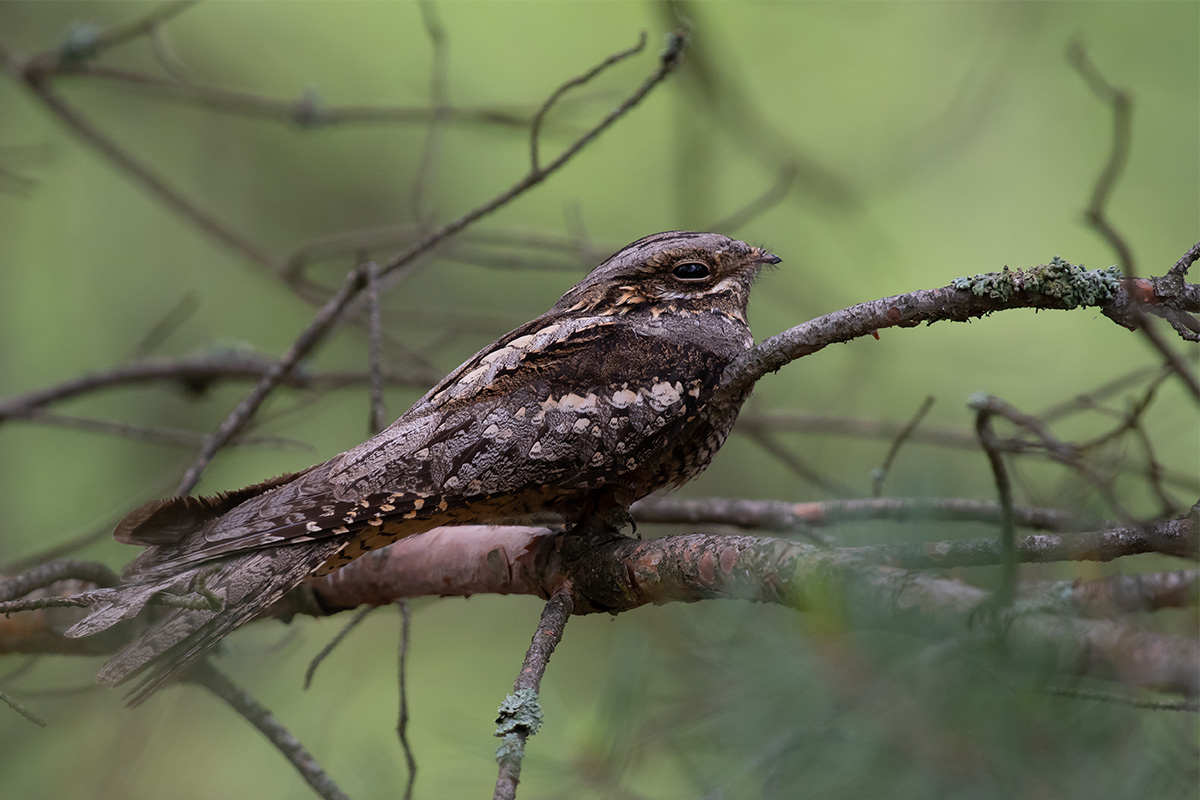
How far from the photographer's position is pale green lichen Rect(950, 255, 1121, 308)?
1.59 m

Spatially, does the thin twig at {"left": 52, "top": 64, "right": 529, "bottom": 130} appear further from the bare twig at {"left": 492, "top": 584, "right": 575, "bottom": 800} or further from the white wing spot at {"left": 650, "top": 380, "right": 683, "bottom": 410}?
the bare twig at {"left": 492, "top": 584, "right": 575, "bottom": 800}

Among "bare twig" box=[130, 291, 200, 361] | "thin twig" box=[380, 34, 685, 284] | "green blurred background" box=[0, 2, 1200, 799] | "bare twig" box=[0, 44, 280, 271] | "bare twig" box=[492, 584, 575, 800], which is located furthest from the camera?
"green blurred background" box=[0, 2, 1200, 799]

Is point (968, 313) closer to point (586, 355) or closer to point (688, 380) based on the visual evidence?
point (688, 380)

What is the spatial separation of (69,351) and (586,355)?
4633mm

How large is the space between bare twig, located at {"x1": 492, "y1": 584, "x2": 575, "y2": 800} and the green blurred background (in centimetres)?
151

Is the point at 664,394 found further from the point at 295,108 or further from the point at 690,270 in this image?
the point at 295,108

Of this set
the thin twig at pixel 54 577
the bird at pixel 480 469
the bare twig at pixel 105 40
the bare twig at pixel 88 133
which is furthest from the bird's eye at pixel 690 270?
the bare twig at pixel 105 40

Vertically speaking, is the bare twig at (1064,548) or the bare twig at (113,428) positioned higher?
the bare twig at (113,428)

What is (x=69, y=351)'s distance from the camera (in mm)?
5691

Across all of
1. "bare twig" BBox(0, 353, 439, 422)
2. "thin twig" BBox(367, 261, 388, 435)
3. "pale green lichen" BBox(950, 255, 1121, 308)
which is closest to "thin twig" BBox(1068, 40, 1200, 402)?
"pale green lichen" BBox(950, 255, 1121, 308)

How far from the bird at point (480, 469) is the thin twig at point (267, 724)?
0.84 ft

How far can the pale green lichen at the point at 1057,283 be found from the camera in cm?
159

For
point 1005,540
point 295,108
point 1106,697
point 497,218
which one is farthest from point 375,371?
point 497,218

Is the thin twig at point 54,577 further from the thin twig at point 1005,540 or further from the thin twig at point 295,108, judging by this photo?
the thin twig at point 1005,540
